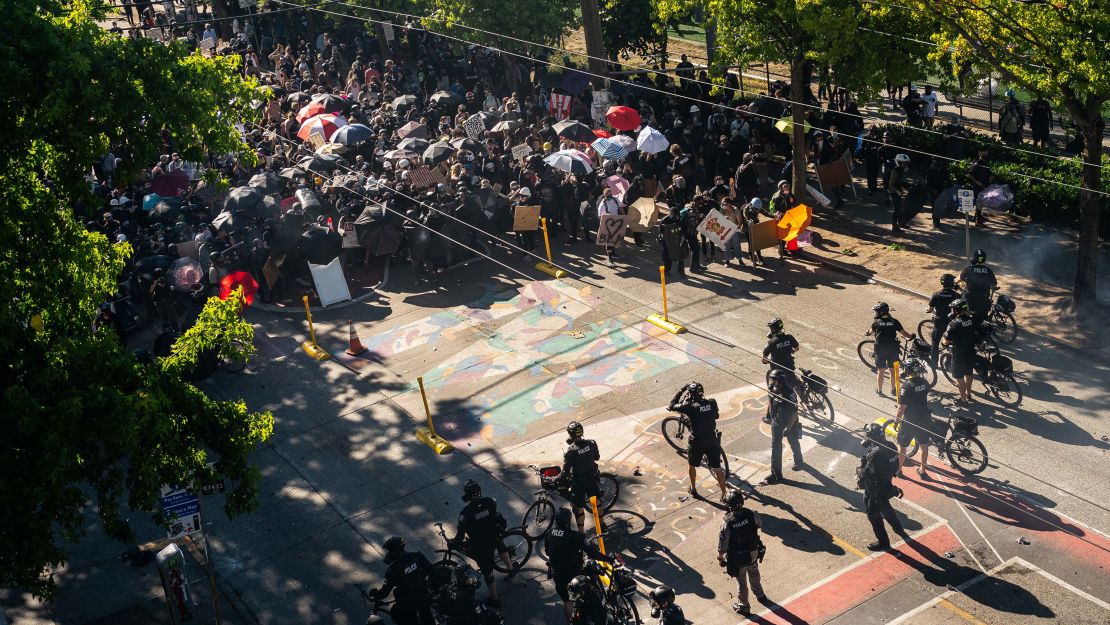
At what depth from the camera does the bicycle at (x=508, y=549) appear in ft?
44.5

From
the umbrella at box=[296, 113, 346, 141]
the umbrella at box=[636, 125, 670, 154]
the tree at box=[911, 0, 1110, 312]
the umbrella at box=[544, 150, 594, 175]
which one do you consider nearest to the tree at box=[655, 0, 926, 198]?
the umbrella at box=[636, 125, 670, 154]

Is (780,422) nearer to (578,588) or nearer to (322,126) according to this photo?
Answer: (578,588)

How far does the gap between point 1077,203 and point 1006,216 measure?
1567mm

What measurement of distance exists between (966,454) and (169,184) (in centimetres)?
1960

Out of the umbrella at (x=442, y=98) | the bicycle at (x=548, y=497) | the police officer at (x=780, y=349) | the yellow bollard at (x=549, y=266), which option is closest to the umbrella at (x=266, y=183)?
the yellow bollard at (x=549, y=266)

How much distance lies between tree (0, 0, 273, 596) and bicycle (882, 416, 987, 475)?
8665 millimetres

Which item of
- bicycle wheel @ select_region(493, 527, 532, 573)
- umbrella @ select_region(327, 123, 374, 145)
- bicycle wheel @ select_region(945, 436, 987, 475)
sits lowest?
bicycle wheel @ select_region(493, 527, 532, 573)

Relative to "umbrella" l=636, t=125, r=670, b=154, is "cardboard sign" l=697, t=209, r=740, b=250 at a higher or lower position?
lower

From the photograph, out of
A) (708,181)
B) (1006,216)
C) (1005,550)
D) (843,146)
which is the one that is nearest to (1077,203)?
(1006,216)

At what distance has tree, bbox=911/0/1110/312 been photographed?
16.8 m

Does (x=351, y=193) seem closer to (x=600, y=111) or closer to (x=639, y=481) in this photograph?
(x=600, y=111)

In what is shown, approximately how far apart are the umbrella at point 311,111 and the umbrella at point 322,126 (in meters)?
1.31

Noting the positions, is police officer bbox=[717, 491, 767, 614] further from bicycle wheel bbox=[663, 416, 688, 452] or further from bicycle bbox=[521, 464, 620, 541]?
bicycle wheel bbox=[663, 416, 688, 452]

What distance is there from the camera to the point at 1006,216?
23.2m
